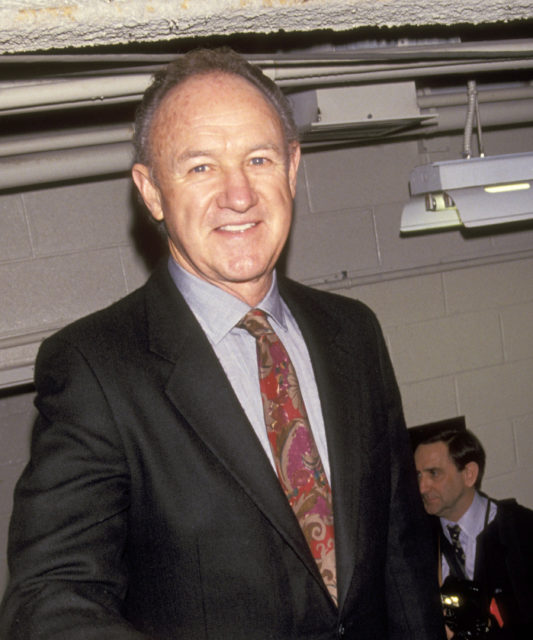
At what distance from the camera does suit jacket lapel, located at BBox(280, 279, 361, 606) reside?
124 centimetres

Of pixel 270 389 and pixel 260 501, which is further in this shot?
pixel 270 389

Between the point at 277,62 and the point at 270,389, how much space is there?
2.34 ft

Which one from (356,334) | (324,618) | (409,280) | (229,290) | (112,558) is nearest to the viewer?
(112,558)

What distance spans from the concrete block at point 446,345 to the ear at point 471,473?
0.43 metres

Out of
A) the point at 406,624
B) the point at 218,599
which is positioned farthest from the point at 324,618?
the point at 406,624

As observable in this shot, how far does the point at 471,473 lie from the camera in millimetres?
3180

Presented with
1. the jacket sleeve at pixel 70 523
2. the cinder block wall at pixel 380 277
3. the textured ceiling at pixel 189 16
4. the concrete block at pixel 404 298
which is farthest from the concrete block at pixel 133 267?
the textured ceiling at pixel 189 16

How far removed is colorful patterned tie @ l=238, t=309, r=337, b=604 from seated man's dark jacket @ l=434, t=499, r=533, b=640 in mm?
1967

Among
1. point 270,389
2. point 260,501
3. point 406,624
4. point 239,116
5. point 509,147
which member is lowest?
point 406,624

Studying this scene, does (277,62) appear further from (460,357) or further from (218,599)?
(460,357)

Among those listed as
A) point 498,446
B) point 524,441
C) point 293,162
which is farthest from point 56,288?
point 524,441

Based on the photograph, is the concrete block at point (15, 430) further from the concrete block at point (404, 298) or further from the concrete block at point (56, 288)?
the concrete block at point (404, 298)

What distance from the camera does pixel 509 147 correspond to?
11.0ft

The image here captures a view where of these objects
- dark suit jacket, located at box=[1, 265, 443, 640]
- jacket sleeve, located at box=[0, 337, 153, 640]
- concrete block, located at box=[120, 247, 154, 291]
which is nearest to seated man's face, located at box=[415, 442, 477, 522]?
concrete block, located at box=[120, 247, 154, 291]
